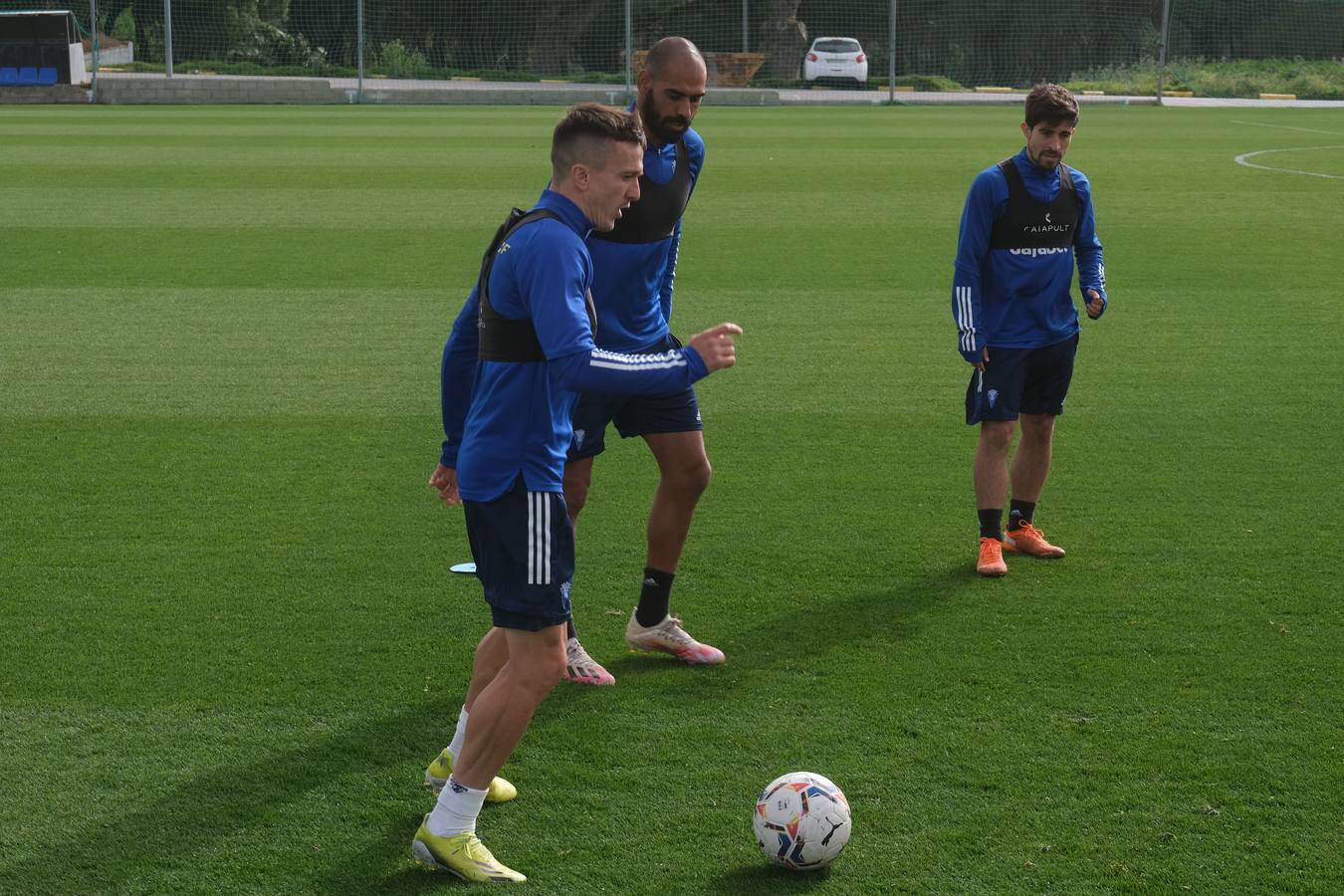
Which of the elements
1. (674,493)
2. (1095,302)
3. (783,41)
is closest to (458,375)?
(674,493)

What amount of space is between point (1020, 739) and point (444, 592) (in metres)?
2.47

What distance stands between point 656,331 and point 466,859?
6.97ft

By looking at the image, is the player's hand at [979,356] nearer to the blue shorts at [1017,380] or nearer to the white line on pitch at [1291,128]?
the blue shorts at [1017,380]

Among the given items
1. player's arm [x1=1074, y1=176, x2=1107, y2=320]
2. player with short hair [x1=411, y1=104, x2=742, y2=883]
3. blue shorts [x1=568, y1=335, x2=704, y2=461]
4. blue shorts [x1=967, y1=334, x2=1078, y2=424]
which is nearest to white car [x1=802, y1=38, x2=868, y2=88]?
player's arm [x1=1074, y1=176, x2=1107, y2=320]

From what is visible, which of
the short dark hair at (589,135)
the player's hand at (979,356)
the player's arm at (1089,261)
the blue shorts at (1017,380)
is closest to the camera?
the short dark hair at (589,135)

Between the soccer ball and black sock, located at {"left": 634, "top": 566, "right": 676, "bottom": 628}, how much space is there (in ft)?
5.08

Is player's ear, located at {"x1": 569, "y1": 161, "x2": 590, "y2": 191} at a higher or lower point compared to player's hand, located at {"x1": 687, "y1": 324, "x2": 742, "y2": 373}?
higher

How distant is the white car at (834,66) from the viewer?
41.2m

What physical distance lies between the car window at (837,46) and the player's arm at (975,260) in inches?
1439

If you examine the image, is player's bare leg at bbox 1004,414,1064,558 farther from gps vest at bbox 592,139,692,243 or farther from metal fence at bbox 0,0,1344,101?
metal fence at bbox 0,0,1344,101

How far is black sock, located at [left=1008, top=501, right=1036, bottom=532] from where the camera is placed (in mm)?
6859

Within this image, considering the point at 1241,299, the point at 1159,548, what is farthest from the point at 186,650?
the point at 1241,299

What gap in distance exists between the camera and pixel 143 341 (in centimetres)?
1089

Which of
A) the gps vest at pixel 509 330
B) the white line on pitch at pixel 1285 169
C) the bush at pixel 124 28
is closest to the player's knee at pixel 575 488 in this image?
the gps vest at pixel 509 330
